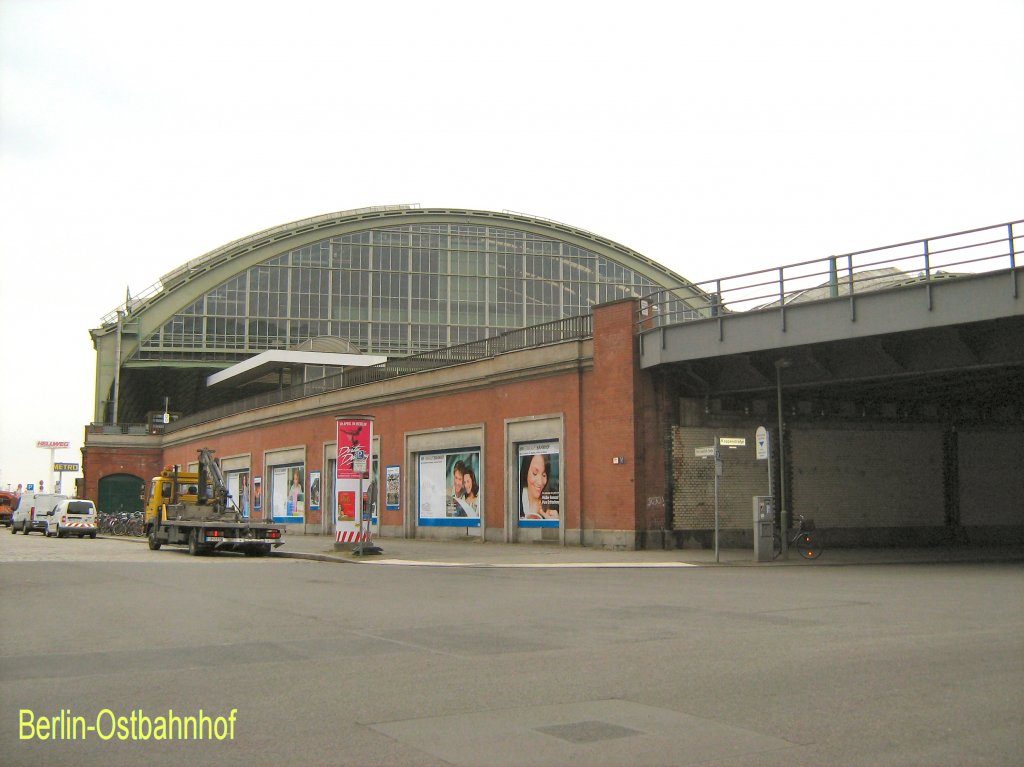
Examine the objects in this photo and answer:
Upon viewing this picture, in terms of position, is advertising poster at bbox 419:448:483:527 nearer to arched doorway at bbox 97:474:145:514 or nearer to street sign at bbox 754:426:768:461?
street sign at bbox 754:426:768:461

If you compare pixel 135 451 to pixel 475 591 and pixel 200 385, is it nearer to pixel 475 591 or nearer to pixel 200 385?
pixel 200 385

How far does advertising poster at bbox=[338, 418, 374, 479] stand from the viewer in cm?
2992

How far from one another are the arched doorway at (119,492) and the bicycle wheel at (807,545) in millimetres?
64982

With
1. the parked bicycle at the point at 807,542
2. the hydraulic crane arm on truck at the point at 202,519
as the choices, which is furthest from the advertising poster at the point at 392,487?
the parked bicycle at the point at 807,542

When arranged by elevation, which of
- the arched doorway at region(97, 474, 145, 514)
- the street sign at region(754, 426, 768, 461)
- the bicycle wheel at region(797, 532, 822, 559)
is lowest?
the bicycle wheel at region(797, 532, 822, 559)

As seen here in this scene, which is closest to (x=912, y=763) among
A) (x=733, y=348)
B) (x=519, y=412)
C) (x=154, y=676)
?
(x=154, y=676)

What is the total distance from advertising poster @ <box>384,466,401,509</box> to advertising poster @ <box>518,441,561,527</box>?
9.10m

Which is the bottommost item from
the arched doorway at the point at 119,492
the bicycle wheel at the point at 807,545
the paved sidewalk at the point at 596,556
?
the paved sidewalk at the point at 596,556

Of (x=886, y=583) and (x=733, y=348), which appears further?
(x=733, y=348)

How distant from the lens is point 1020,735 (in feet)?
21.7

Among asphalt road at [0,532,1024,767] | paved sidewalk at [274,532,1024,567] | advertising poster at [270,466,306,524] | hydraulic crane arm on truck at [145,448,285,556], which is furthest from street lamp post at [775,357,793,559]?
advertising poster at [270,466,306,524]

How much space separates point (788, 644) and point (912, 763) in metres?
4.93

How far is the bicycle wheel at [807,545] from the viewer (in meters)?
27.1

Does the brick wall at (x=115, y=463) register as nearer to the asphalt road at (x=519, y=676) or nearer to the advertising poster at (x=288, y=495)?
the advertising poster at (x=288, y=495)
